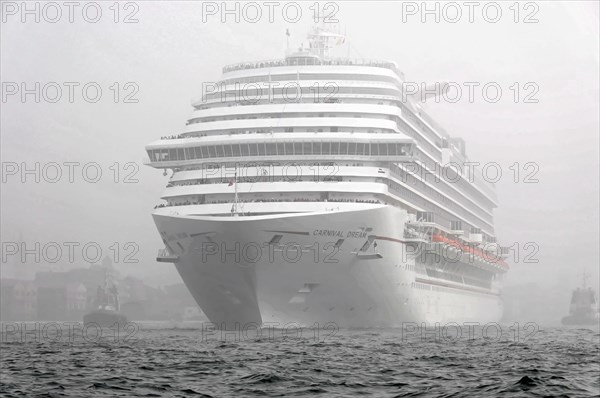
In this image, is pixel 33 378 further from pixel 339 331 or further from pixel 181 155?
pixel 181 155

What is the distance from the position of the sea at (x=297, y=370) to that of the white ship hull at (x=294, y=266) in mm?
11363

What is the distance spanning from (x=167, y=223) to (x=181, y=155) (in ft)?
22.9

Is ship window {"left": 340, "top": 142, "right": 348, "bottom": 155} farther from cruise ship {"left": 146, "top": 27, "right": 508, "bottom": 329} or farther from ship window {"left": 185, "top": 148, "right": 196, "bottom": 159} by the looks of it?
ship window {"left": 185, "top": 148, "right": 196, "bottom": 159}

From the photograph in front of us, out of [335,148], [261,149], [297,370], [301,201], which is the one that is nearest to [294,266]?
[301,201]

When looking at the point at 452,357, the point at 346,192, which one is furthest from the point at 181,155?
the point at 452,357

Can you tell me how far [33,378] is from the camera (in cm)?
2764

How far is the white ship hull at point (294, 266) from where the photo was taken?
58.5 m

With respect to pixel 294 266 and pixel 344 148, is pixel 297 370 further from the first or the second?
pixel 344 148

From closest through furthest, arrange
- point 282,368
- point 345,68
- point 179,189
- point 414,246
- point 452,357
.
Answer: point 282,368 < point 452,357 < point 179,189 < point 414,246 < point 345,68

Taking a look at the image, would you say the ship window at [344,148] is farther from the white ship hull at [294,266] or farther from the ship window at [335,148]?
the white ship hull at [294,266]

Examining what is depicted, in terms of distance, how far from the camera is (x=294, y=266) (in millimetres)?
59344

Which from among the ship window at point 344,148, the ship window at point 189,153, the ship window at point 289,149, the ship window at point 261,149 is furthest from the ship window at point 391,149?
the ship window at point 189,153

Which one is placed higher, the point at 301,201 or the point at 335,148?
the point at 335,148

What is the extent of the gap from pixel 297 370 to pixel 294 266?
28.5m
